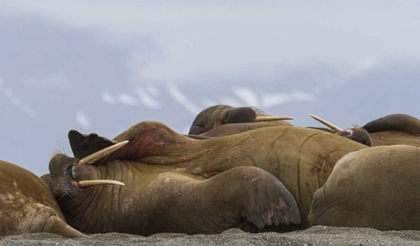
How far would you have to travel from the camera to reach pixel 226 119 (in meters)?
11.3

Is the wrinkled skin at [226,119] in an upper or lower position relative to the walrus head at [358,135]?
upper

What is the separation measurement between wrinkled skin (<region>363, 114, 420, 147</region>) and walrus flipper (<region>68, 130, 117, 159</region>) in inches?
155

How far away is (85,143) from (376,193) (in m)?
2.88

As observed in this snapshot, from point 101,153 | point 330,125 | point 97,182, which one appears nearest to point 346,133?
point 330,125

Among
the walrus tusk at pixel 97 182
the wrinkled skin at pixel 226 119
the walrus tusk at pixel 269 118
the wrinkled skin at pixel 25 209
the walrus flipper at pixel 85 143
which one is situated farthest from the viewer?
the walrus tusk at pixel 269 118

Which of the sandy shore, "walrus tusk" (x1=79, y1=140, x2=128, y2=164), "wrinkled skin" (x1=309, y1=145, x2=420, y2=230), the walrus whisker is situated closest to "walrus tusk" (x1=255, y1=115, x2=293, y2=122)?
"walrus tusk" (x1=79, y1=140, x2=128, y2=164)

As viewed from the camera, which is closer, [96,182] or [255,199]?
[255,199]

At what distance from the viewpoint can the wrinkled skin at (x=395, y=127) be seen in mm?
10508

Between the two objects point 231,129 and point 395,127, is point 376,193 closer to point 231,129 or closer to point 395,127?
point 231,129

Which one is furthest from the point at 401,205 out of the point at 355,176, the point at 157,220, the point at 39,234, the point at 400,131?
the point at 400,131

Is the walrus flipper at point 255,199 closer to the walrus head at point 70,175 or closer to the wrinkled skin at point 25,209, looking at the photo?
the wrinkled skin at point 25,209

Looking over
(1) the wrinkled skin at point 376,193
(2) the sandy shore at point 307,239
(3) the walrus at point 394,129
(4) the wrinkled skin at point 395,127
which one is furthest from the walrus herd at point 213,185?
(4) the wrinkled skin at point 395,127

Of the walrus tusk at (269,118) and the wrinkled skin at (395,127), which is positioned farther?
the walrus tusk at (269,118)

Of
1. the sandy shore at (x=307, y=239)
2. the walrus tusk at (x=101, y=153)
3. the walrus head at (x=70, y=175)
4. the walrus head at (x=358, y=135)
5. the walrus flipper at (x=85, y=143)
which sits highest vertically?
the walrus flipper at (x=85, y=143)
